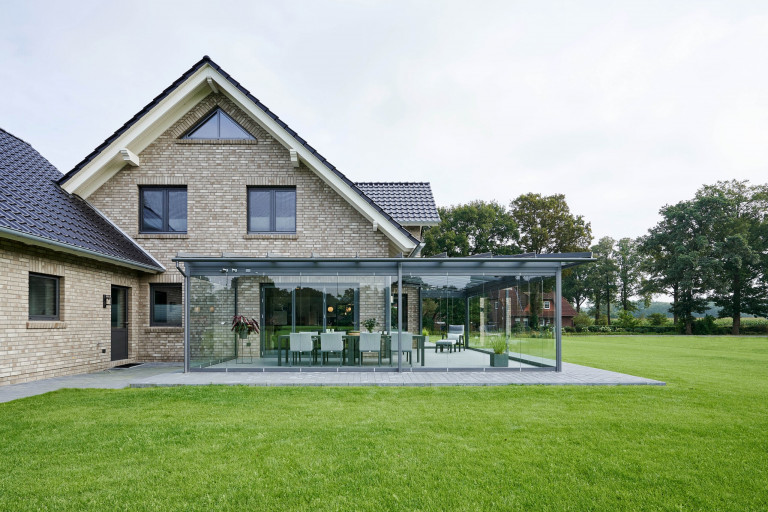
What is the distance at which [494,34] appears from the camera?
54.0 ft

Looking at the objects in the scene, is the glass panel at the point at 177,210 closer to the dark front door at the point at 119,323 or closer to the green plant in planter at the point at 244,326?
the dark front door at the point at 119,323

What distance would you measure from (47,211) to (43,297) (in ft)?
6.87

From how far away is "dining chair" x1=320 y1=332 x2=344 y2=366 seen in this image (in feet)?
37.5

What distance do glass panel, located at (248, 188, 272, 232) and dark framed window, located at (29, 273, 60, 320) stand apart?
5.22 meters

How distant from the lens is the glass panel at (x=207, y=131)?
1423 cm

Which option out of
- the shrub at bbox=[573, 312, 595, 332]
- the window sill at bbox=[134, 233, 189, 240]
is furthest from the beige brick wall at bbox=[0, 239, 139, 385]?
the shrub at bbox=[573, 312, 595, 332]

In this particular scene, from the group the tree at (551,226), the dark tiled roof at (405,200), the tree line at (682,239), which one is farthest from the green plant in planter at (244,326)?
the tree at (551,226)

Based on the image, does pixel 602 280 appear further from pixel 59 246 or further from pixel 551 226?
pixel 59 246

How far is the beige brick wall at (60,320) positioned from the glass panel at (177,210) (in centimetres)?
181

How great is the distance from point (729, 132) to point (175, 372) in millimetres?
24767

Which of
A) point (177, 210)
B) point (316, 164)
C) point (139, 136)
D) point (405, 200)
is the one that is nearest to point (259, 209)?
point (316, 164)

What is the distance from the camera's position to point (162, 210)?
14.1m

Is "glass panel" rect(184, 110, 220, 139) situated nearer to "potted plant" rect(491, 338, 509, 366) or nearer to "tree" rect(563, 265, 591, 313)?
"potted plant" rect(491, 338, 509, 366)

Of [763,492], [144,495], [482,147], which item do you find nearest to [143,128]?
[144,495]
